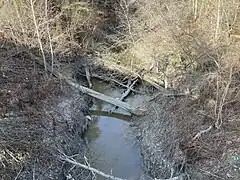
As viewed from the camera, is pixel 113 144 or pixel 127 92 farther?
pixel 127 92

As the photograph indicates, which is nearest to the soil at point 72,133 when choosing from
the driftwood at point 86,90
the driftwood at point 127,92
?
the driftwood at point 86,90

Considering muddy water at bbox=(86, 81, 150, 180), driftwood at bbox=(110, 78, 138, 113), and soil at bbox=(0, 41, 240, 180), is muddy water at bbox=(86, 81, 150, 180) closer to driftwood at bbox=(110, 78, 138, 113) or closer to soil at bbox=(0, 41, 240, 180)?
driftwood at bbox=(110, 78, 138, 113)

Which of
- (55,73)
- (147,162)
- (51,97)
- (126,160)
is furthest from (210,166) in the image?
(55,73)

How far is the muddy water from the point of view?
13.4 meters

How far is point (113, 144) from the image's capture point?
14.7 meters

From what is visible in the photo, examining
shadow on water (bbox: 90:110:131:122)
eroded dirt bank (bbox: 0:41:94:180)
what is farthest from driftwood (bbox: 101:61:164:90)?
eroded dirt bank (bbox: 0:41:94:180)

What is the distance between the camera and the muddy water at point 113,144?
526 inches

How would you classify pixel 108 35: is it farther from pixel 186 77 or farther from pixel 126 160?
pixel 126 160

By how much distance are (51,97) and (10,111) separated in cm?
219

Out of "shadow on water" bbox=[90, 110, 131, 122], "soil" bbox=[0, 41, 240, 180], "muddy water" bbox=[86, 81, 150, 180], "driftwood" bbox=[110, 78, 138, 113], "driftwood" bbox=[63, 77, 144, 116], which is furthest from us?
"driftwood" bbox=[110, 78, 138, 113]

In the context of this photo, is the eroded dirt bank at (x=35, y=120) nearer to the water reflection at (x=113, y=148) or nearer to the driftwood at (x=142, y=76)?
the water reflection at (x=113, y=148)

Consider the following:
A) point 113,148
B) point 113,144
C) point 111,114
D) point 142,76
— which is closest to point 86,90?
point 111,114

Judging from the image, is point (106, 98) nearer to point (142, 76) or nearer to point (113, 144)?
point (142, 76)

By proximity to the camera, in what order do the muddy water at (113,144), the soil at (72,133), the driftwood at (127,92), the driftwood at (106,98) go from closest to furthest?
the soil at (72,133), the muddy water at (113,144), the driftwood at (106,98), the driftwood at (127,92)
